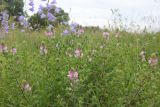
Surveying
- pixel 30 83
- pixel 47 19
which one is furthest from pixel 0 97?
pixel 47 19

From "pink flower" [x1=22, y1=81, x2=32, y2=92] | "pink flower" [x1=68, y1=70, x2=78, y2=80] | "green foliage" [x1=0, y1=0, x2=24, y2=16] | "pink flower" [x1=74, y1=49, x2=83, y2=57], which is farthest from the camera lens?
Answer: "green foliage" [x1=0, y1=0, x2=24, y2=16]

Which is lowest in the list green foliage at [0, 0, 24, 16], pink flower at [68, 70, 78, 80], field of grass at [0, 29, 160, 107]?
green foliage at [0, 0, 24, 16]

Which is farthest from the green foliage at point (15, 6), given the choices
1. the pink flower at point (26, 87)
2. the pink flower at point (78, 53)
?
the pink flower at point (26, 87)

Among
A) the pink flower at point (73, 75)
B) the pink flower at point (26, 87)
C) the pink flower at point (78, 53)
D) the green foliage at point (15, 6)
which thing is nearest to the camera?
the pink flower at point (73, 75)

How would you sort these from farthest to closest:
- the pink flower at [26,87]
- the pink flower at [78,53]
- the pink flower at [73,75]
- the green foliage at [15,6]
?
the green foliage at [15,6] < the pink flower at [78,53] < the pink flower at [26,87] < the pink flower at [73,75]

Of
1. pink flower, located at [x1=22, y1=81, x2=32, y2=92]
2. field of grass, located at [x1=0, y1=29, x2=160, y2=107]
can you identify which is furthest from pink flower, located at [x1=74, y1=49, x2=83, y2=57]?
pink flower, located at [x1=22, y1=81, x2=32, y2=92]

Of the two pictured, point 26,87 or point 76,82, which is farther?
point 26,87

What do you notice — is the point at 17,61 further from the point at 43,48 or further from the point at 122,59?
the point at 122,59

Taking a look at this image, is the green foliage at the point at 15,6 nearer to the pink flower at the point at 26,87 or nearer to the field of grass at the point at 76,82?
the field of grass at the point at 76,82

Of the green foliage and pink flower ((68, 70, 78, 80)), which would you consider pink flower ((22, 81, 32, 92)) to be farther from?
the green foliage

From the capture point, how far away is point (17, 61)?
12.4ft

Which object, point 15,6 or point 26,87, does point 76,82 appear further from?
point 15,6

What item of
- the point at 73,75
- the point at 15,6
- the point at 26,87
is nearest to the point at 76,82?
the point at 73,75

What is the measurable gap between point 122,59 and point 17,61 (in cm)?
130
